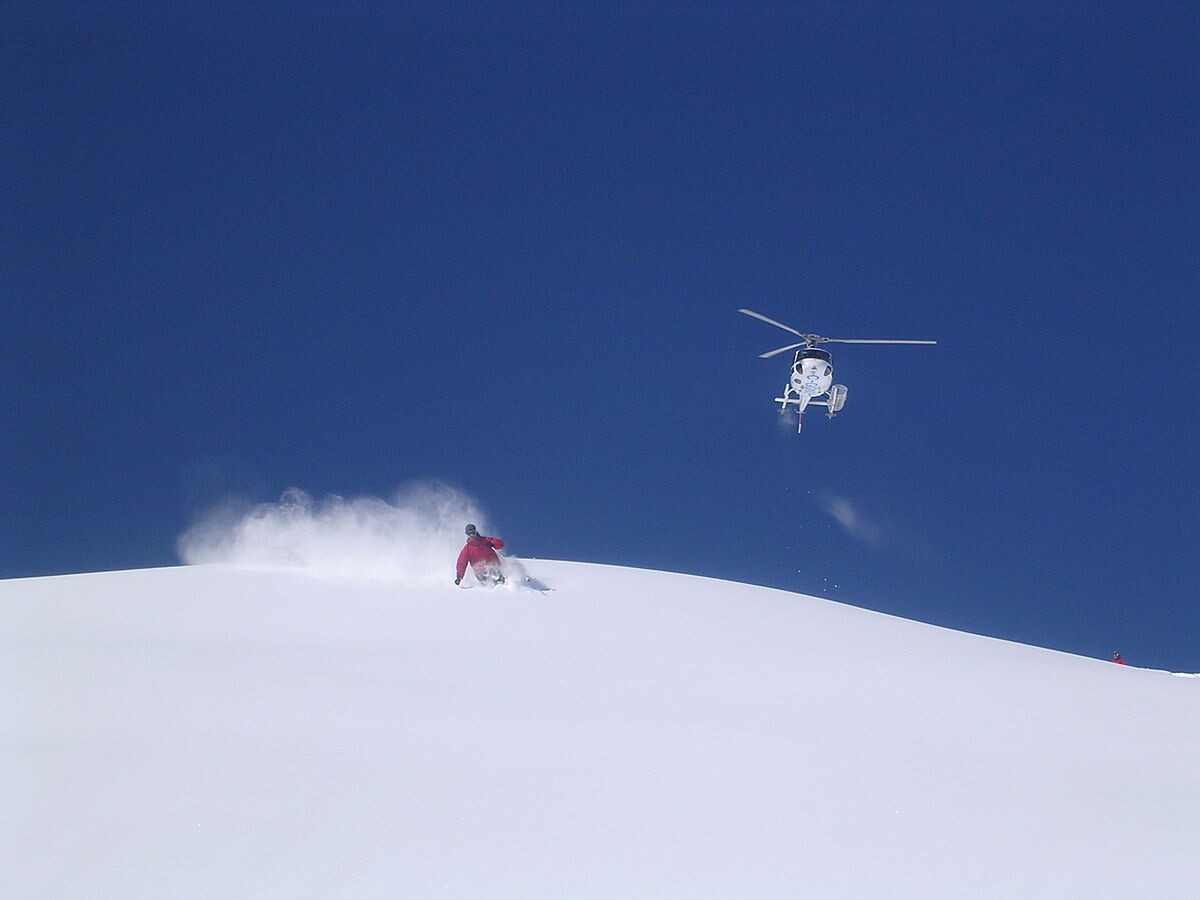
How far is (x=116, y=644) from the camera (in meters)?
7.60

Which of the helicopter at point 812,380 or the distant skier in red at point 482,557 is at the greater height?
the helicopter at point 812,380

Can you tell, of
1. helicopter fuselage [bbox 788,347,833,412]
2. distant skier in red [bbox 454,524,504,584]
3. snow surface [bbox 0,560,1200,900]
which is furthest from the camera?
helicopter fuselage [bbox 788,347,833,412]

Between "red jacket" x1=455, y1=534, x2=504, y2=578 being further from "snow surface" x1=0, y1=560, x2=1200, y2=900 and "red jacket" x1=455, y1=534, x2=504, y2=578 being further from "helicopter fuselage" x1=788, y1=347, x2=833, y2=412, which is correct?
"helicopter fuselage" x1=788, y1=347, x2=833, y2=412

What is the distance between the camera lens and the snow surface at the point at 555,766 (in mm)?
3893

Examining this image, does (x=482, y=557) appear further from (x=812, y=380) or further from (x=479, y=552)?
(x=812, y=380)

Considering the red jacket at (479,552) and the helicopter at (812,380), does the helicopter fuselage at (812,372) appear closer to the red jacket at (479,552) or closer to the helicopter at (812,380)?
the helicopter at (812,380)

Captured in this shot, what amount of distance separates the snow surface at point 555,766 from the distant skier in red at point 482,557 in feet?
11.8

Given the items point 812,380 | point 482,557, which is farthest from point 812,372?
point 482,557

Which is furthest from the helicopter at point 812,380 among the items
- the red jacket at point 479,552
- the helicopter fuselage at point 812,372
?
the red jacket at point 479,552

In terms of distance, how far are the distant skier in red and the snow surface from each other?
3.58 meters

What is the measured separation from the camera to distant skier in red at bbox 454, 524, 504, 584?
1290cm

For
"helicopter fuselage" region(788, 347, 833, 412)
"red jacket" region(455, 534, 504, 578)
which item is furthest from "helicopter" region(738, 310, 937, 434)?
"red jacket" region(455, 534, 504, 578)

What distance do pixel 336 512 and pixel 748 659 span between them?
10.8 meters

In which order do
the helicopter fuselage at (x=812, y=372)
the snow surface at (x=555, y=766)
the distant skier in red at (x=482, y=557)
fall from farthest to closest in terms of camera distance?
the helicopter fuselage at (x=812, y=372), the distant skier in red at (x=482, y=557), the snow surface at (x=555, y=766)
